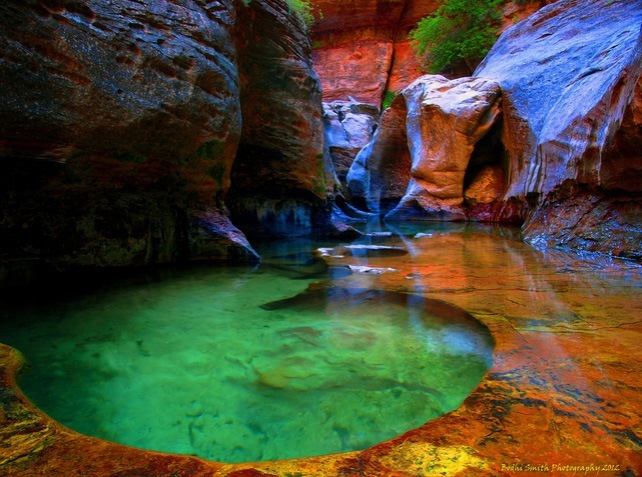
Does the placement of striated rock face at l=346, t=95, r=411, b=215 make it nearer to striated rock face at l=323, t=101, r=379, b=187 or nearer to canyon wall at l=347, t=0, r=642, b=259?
canyon wall at l=347, t=0, r=642, b=259

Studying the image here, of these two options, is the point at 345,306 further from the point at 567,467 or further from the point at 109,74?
the point at 109,74

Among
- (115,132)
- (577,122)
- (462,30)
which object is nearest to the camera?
(115,132)

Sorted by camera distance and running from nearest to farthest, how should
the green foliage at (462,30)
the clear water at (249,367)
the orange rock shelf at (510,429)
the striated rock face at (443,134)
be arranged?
the orange rock shelf at (510,429) → the clear water at (249,367) → the striated rock face at (443,134) → the green foliage at (462,30)

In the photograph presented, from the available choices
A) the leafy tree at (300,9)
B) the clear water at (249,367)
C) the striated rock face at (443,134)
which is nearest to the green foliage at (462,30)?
the striated rock face at (443,134)

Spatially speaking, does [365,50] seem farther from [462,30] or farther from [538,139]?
[538,139]

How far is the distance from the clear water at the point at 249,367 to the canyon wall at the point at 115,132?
1166mm

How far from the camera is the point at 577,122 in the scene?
5.45m

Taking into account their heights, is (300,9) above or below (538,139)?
above

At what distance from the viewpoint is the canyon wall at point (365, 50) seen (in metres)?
25.1

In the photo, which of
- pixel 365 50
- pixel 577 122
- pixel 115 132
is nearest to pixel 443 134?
pixel 577 122

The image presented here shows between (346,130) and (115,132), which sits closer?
(115,132)

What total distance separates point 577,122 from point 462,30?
13.0 m

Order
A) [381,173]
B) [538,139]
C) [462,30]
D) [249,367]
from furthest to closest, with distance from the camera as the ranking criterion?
[381,173]
[462,30]
[538,139]
[249,367]

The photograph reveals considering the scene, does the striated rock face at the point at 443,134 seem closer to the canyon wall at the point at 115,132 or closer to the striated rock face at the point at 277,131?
the striated rock face at the point at 277,131
